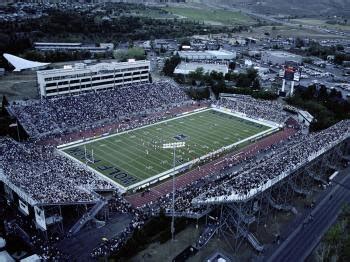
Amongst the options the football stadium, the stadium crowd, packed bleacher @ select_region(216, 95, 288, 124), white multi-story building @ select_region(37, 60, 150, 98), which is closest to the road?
the football stadium

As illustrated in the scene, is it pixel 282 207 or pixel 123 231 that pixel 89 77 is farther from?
pixel 282 207

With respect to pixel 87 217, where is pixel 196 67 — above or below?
→ below

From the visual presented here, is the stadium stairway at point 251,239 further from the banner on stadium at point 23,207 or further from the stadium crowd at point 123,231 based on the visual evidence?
the banner on stadium at point 23,207

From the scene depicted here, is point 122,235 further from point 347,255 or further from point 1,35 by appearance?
point 1,35

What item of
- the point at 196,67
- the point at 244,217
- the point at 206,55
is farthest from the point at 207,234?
the point at 206,55

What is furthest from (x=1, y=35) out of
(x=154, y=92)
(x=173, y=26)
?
(x=173, y=26)
